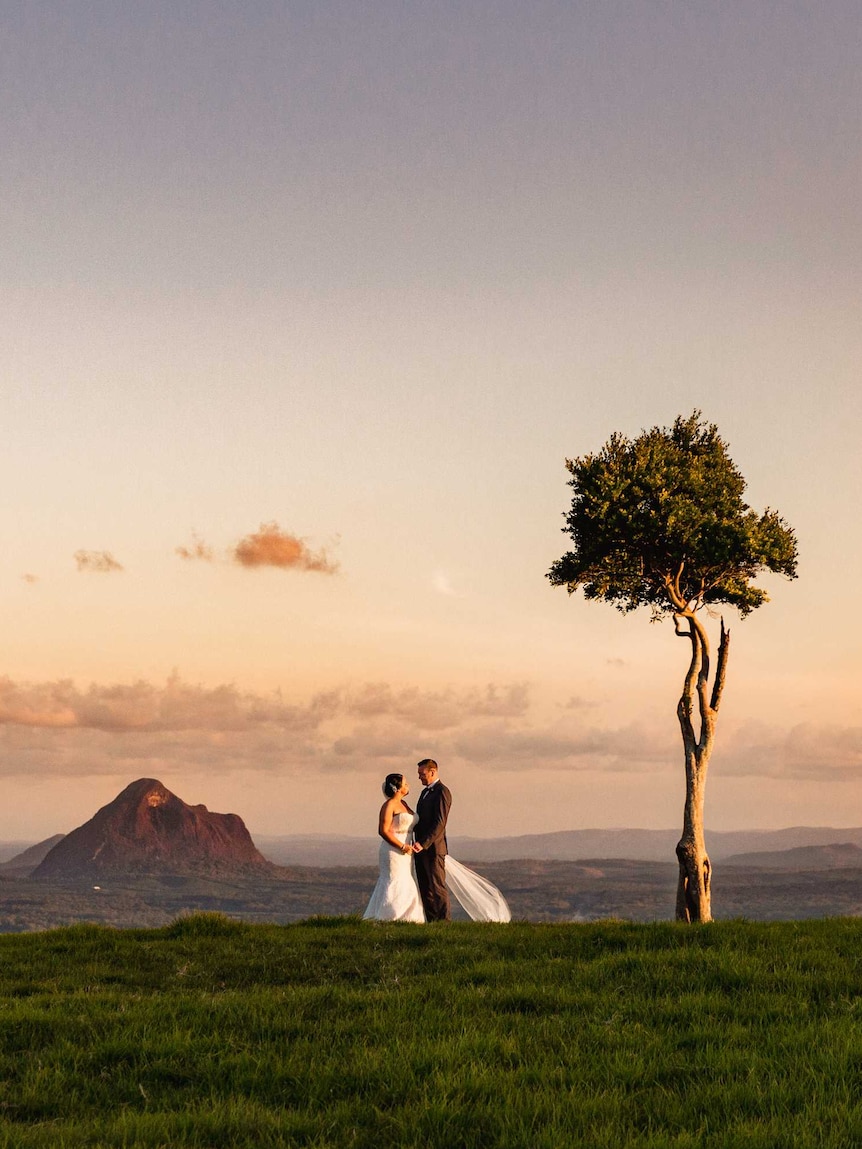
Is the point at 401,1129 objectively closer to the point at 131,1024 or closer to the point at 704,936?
the point at 131,1024

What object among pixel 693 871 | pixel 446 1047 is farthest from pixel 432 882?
pixel 446 1047

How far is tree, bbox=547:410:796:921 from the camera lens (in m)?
28.3

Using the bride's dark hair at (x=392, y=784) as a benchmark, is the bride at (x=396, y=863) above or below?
below

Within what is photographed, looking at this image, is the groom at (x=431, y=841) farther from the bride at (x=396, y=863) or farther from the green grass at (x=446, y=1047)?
the green grass at (x=446, y=1047)

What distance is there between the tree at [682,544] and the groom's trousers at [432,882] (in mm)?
7606

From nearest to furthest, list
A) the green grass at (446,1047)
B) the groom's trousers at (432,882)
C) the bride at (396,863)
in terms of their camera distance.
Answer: the green grass at (446,1047) → the bride at (396,863) → the groom's trousers at (432,882)

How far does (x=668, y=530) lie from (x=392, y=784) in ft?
38.0

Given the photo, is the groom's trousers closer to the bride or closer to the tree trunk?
the bride

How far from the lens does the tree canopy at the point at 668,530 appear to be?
2870cm

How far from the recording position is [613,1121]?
7711 mm

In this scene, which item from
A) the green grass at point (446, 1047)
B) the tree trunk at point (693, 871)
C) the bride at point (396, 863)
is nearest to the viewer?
the green grass at point (446, 1047)

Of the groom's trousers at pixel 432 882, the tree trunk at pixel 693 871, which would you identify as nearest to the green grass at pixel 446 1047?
the groom's trousers at pixel 432 882

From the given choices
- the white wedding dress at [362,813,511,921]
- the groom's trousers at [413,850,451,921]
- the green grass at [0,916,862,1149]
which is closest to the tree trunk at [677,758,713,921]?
the white wedding dress at [362,813,511,921]

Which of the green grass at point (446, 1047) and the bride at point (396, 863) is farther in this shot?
the bride at point (396, 863)
